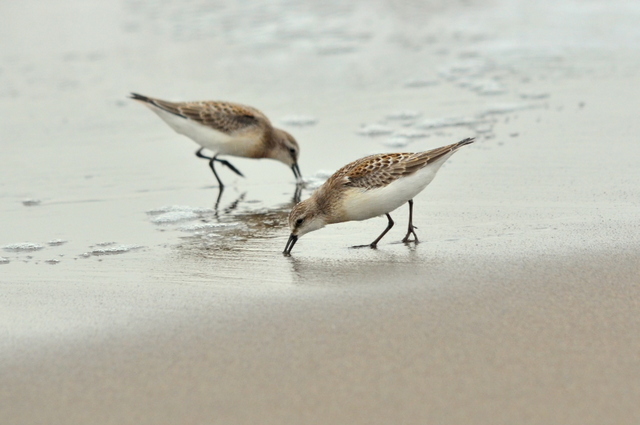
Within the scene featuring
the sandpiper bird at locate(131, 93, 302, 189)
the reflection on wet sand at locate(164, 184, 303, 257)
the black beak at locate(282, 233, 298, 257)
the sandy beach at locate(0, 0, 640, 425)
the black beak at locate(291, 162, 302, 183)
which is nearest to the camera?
the sandy beach at locate(0, 0, 640, 425)

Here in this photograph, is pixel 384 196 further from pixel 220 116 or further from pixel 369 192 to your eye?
pixel 220 116

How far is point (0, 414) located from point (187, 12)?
46.9 feet

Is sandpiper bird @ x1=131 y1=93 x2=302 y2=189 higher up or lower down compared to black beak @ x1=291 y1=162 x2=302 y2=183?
higher up

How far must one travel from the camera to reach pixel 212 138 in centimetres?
920

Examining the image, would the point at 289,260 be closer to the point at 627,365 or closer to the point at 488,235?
the point at 488,235

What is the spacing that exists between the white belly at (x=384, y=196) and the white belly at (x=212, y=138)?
306 centimetres

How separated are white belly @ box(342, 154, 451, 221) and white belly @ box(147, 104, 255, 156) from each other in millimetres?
3064

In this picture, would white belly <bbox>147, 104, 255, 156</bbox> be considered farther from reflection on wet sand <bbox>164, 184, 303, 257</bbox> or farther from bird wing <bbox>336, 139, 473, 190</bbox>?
bird wing <bbox>336, 139, 473, 190</bbox>

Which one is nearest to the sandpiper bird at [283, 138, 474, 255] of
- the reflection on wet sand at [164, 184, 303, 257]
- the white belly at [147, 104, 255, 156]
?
the reflection on wet sand at [164, 184, 303, 257]

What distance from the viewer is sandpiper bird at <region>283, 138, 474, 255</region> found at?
20.4 ft

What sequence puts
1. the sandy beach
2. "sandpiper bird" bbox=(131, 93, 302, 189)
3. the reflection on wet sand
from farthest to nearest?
"sandpiper bird" bbox=(131, 93, 302, 189), the reflection on wet sand, the sandy beach

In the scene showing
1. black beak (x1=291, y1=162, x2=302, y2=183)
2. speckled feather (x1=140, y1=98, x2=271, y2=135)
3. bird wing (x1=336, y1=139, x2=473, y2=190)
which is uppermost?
bird wing (x1=336, y1=139, x2=473, y2=190)

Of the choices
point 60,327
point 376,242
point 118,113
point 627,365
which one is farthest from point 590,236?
point 118,113

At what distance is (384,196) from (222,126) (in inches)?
134
